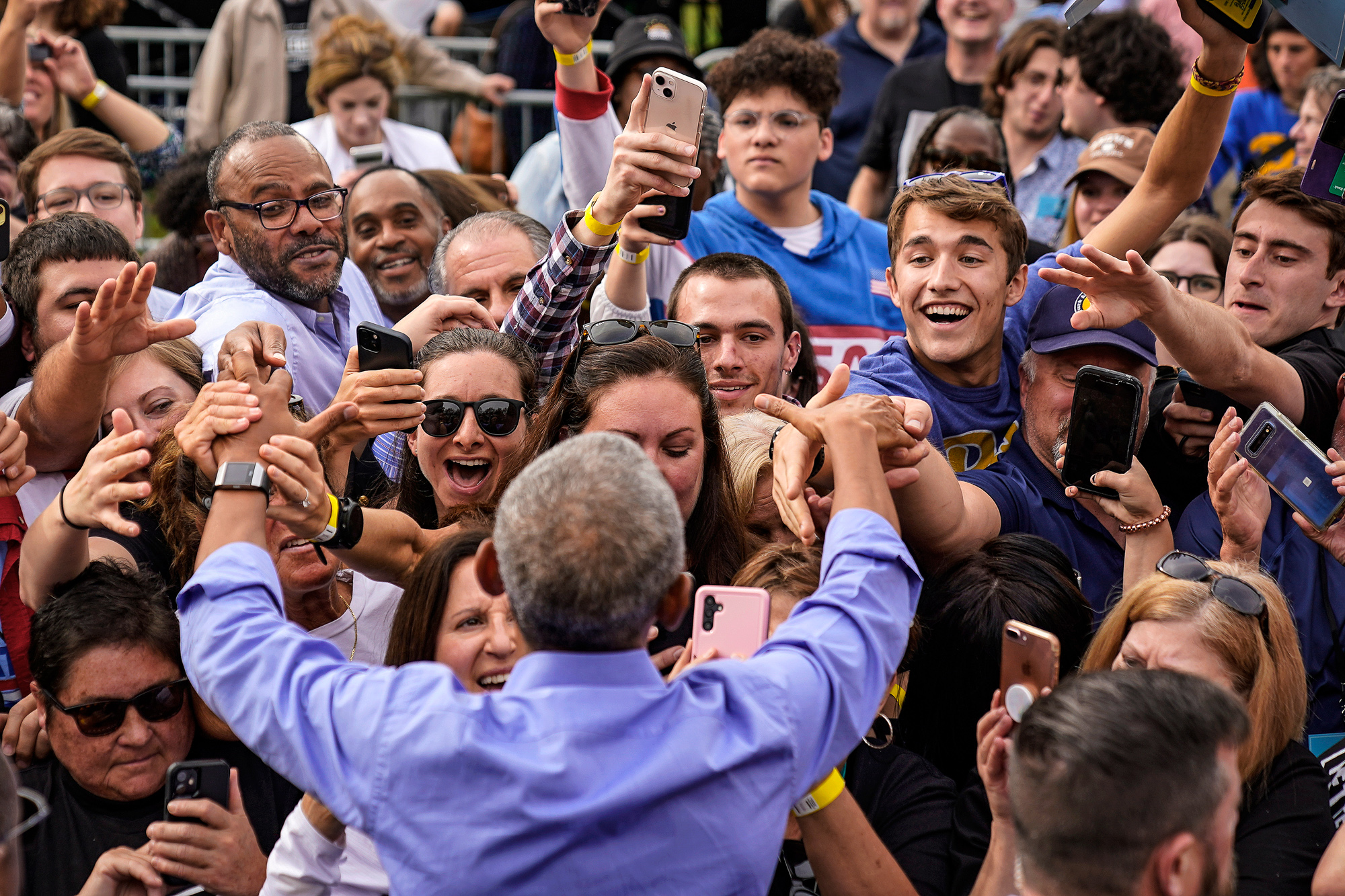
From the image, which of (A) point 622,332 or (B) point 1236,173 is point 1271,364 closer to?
(A) point 622,332

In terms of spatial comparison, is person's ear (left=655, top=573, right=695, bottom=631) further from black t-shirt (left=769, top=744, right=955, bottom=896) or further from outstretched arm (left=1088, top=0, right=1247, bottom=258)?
outstretched arm (left=1088, top=0, right=1247, bottom=258)

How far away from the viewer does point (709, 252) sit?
4980mm

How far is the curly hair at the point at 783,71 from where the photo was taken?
5.07 meters

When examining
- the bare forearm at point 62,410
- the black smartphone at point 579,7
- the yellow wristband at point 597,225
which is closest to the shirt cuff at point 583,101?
the black smartphone at point 579,7

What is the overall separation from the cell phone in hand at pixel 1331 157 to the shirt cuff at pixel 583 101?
7.27ft

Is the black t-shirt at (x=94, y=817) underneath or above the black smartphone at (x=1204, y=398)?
underneath

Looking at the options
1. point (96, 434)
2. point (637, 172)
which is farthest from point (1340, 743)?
point (96, 434)

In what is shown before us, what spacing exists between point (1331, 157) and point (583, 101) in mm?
2305

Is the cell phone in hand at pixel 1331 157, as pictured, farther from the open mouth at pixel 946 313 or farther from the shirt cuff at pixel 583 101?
the shirt cuff at pixel 583 101

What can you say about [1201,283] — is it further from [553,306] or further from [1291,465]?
[553,306]

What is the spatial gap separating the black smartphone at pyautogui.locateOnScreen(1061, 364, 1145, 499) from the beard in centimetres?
248

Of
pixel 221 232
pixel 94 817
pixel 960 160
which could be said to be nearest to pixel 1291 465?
pixel 960 160

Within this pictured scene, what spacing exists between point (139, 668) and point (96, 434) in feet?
2.86

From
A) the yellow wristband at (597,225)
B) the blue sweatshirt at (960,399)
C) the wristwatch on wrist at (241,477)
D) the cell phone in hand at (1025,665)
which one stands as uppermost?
the yellow wristband at (597,225)
